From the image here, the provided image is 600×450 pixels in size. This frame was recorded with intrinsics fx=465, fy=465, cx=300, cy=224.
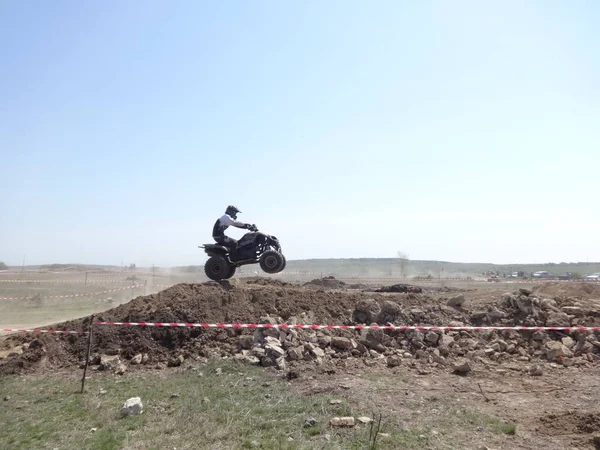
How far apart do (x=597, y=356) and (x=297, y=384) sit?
20.1 feet

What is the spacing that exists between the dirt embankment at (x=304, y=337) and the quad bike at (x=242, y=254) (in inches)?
53.7

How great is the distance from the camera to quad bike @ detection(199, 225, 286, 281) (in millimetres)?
12922

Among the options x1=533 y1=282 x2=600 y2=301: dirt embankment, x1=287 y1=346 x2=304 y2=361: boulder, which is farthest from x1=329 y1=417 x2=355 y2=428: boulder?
x1=533 y1=282 x2=600 y2=301: dirt embankment

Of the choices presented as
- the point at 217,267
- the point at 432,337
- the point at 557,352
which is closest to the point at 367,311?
the point at 432,337

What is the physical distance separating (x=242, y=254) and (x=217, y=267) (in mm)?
776

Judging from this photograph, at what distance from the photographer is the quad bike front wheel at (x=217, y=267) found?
12906mm

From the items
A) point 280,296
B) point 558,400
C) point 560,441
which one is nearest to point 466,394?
point 558,400

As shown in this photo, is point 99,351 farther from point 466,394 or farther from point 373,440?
point 466,394

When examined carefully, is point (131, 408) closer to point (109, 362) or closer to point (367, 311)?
point (109, 362)

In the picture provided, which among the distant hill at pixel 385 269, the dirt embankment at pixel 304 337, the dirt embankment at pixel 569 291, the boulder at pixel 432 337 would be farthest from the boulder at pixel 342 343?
the distant hill at pixel 385 269

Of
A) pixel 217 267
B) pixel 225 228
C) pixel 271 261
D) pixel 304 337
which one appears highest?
pixel 225 228

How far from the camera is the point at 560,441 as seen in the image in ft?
17.2

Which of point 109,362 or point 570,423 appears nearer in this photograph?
point 570,423

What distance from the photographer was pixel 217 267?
12930 millimetres
